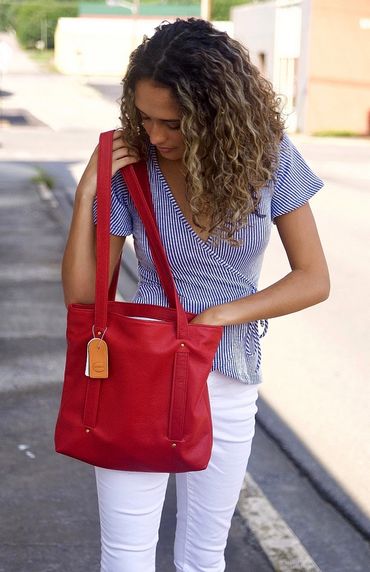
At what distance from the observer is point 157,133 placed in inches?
83.9

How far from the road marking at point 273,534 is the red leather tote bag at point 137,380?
1465 millimetres

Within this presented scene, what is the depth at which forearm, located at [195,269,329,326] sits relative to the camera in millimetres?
2223

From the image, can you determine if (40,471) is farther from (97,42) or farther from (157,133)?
(97,42)

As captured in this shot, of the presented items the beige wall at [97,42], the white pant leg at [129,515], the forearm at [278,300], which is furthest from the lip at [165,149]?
the beige wall at [97,42]

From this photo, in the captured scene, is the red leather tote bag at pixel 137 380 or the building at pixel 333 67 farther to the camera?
the building at pixel 333 67

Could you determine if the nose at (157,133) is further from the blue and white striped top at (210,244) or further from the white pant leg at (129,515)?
the white pant leg at (129,515)

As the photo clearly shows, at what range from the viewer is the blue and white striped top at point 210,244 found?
223 cm

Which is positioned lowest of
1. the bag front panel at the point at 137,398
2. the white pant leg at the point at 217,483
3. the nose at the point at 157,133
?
the white pant leg at the point at 217,483

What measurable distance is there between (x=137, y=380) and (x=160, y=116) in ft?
1.86

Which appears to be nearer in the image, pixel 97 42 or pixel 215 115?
pixel 215 115

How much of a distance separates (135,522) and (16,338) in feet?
14.9

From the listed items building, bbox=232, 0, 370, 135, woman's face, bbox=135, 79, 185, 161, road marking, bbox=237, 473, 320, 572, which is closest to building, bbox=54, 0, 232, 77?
building, bbox=232, 0, 370, 135

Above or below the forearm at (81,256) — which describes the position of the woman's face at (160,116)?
above

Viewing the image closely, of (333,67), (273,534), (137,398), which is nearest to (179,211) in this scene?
(137,398)
